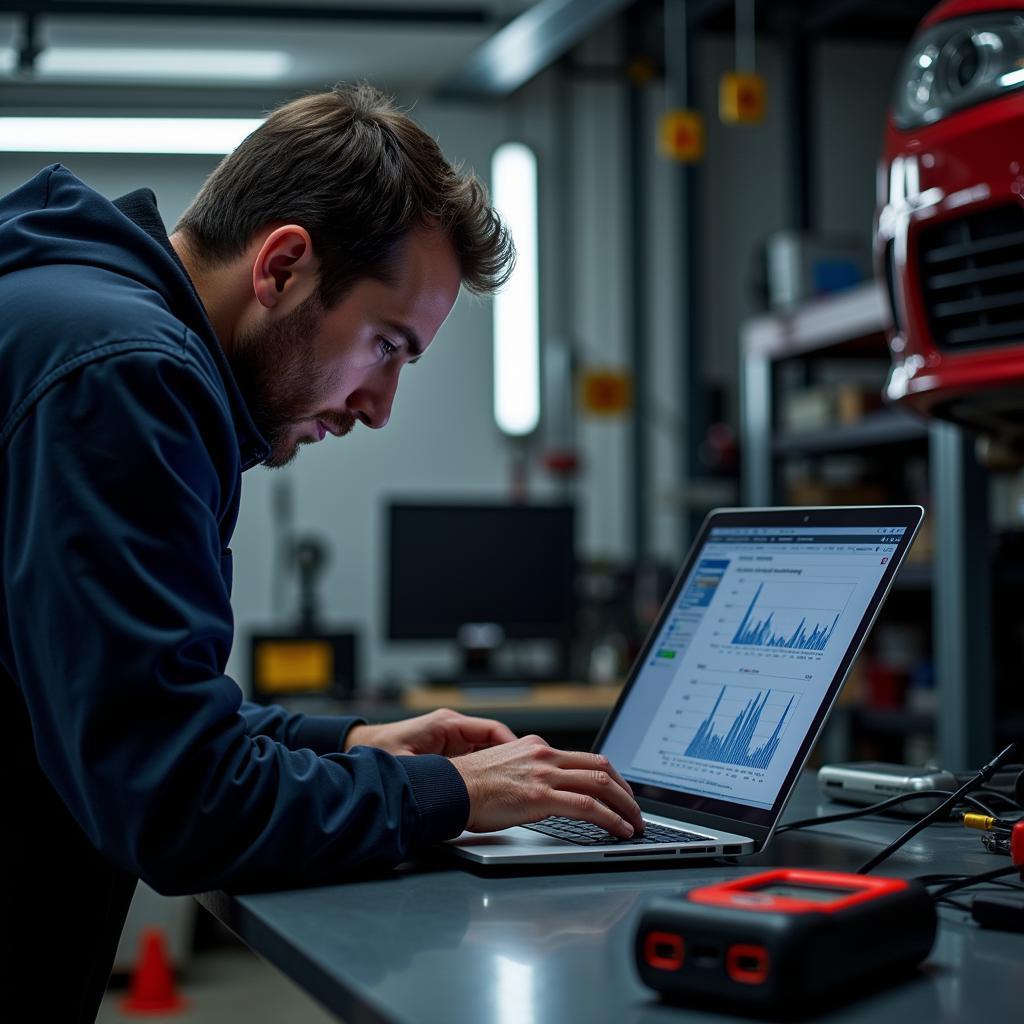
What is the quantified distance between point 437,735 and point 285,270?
1.46 feet

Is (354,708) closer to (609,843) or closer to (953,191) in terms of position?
(953,191)

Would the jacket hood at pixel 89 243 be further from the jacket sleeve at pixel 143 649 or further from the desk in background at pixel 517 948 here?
the desk in background at pixel 517 948

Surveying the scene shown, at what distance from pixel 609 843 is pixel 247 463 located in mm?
492

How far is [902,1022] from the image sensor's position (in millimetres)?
661

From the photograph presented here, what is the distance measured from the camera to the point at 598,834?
3.61 ft

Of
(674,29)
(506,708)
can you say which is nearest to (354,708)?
(506,708)

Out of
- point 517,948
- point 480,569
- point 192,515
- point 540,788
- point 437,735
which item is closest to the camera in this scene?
point 517,948

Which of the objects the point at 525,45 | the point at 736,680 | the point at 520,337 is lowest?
the point at 736,680

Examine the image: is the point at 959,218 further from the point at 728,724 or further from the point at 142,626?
the point at 142,626

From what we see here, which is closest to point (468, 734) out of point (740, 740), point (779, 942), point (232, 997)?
point (740, 740)

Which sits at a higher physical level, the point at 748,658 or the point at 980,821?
the point at 748,658

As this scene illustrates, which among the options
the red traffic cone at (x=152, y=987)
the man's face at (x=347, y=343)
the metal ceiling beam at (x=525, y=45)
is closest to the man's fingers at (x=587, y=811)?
the man's face at (x=347, y=343)

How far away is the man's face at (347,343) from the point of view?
1.20 m

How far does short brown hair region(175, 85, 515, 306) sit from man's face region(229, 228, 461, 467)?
0.05 ft
